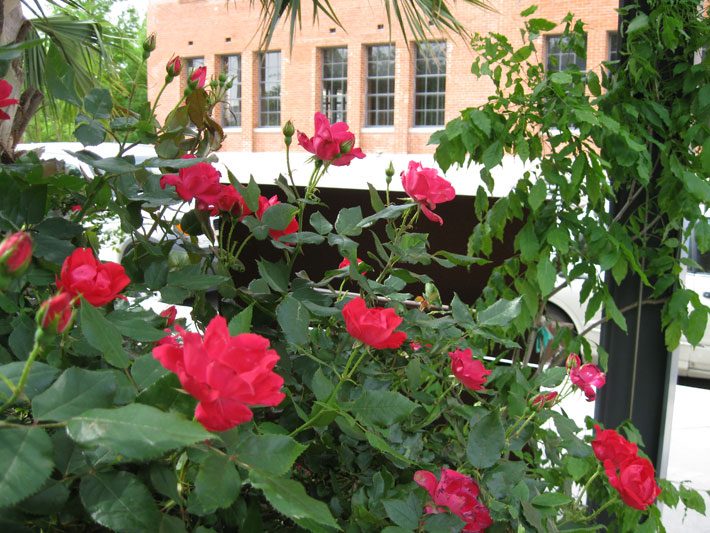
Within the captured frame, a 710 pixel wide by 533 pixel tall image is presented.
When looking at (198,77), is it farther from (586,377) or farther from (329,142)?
(586,377)

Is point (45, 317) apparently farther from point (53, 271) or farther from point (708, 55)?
point (708, 55)

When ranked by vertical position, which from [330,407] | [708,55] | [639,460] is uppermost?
[708,55]

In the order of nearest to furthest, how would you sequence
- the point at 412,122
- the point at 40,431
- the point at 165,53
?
the point at 40,431, the point at 412,122, the point at 165,53

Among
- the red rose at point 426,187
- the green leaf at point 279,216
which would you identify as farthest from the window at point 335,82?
the green leaf at point 279,216

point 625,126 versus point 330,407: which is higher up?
point 625,126

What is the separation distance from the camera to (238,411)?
0.37m

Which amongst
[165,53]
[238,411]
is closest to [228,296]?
[238,411]

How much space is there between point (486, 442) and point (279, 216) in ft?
0.98

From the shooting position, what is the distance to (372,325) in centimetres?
59

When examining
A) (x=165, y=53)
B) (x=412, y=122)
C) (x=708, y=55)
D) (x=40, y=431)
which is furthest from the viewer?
(x=165, y=53)

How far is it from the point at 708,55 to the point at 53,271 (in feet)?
4.20

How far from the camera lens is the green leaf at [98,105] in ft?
2.35

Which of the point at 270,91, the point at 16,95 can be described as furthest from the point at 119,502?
the point at 270,91

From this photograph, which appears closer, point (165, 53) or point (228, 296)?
point (228, 296)
